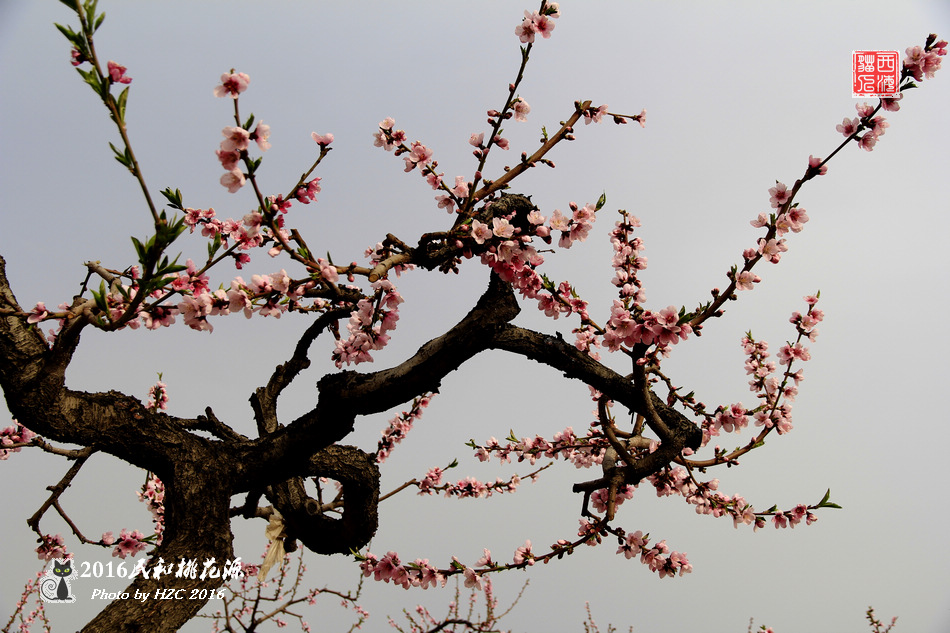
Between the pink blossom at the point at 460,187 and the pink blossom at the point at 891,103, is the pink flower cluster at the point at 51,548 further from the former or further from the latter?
the pink blossom at the point at 891,103

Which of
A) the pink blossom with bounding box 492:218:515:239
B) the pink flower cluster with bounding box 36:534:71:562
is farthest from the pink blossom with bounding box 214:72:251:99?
the pink flower cluster with bounding box 36:534:71:562

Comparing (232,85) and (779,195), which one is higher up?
(779,195)

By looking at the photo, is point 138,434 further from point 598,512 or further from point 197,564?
point 598,512

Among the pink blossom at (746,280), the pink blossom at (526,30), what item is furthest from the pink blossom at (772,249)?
the pink blossom at (526,30)

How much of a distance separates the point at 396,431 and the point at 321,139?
10.8 ft

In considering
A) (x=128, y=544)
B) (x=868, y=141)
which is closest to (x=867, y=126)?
(x=868, y=141)

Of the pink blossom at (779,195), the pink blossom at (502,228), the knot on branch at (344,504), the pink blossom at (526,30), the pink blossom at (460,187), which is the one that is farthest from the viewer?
the knot on branch at (344,504)

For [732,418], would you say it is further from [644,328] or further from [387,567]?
[387,567]

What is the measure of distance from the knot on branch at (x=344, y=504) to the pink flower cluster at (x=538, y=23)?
2658 mm

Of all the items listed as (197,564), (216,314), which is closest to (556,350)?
(216,314)

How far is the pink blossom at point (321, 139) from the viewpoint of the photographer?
2.29 meters

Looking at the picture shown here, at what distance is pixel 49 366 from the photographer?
255 cm

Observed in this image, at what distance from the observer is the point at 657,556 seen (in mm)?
3002

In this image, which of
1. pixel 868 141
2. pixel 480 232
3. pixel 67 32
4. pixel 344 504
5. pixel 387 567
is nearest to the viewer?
pixel 67 32
